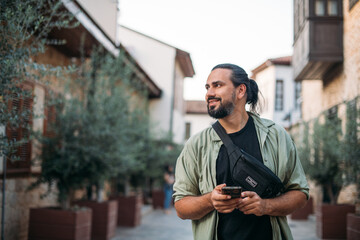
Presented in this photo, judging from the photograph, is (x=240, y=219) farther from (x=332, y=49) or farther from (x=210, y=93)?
(x=332, y=49)

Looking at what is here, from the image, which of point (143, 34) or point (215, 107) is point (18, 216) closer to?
point (215, 107)

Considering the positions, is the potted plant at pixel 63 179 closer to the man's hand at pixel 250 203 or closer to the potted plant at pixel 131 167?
the potted plant at pixel 131 167

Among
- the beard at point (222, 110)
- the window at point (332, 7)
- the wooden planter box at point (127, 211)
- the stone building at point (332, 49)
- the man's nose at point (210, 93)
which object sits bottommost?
the wooden planter box at point (127, 211)

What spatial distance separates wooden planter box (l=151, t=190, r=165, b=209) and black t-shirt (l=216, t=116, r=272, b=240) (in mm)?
14634

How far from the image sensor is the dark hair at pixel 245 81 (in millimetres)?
2756

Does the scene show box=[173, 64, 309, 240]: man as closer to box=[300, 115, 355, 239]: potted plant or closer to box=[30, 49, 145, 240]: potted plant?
box=[30, 49, 145, 240]: potted plant

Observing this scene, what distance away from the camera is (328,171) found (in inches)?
409

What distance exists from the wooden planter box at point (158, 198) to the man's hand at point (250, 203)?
49.0 ft

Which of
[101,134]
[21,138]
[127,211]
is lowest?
[127,211]

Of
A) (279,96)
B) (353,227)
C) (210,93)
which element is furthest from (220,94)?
(279,96)

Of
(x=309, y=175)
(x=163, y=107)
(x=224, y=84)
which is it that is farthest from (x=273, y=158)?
(x=163, y=107)

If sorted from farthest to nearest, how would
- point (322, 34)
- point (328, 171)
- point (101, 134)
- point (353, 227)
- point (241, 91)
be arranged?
point (322, 34) → point (328, 171) → point (101, 134) → point (353, 227) → point (241, 91)

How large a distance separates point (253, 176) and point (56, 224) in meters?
5.41

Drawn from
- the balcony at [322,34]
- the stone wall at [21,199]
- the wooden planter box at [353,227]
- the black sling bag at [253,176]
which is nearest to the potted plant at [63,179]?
the stone wall at [21,199]
